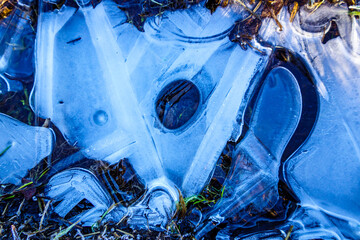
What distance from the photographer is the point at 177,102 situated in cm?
178

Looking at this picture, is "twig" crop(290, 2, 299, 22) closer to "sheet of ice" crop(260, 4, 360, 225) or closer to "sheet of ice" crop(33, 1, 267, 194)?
"sheet of ice" crop(260, 4, 360, 225)

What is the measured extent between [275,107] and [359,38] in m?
0.88

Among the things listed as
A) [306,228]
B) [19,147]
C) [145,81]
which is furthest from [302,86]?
[19,147]

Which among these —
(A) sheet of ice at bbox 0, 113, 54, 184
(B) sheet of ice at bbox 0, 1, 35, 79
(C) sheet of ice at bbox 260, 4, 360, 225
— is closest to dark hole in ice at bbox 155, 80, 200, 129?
(C) sheet of ice at bbox 260, 4, 360, 225

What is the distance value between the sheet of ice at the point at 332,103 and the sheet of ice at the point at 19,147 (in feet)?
6.93

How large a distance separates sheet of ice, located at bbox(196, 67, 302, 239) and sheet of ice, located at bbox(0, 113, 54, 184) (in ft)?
5.09

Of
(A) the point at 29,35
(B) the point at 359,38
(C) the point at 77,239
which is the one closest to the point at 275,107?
(B) the point at 359,38

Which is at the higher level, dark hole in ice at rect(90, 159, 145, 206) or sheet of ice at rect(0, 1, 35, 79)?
sheet of ice at rect(0, 1, 35, 79)

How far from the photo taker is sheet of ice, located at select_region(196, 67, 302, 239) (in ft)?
5.82

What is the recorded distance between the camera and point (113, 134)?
1.80 m

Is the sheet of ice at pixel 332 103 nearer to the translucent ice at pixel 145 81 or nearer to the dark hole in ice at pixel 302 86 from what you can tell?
the dark hole in ice at pixel 302 86

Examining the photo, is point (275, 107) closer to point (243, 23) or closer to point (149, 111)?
point (243, 23)

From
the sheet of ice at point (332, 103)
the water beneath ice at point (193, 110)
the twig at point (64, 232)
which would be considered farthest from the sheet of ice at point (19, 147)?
the sheet of ice at point (332, 103)

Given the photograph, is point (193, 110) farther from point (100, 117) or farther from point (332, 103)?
point (332, 103)
